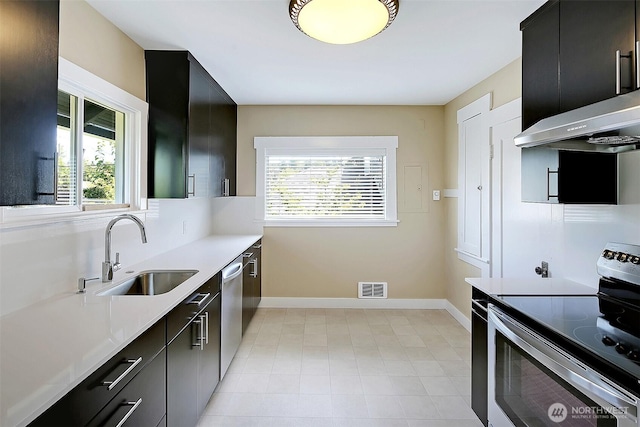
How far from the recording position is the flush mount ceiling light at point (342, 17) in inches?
76.4

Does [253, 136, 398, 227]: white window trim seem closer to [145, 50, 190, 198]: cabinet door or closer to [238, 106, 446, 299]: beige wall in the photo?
[238, 106, 446, 299]: beige wall

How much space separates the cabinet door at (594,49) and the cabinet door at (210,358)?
233cm

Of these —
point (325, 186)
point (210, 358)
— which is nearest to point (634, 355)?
point (210, 358)

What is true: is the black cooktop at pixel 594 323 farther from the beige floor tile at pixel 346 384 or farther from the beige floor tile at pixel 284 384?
the beige floor tile at pixel 284 384

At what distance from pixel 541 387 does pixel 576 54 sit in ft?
5.23

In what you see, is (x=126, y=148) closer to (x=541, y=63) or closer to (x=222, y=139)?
(x=222, y=139)

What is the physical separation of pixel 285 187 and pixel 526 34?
2909 millimetres

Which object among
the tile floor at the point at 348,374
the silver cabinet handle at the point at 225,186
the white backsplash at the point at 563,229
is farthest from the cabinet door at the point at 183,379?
the white backsplash at the point at 563,229

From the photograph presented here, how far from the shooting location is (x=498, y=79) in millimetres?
3164

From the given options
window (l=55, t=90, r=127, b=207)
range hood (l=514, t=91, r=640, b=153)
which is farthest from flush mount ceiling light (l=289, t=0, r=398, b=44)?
window (l=55, t=90, r=127, b=207)

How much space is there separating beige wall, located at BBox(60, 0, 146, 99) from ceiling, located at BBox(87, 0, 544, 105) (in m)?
0.07

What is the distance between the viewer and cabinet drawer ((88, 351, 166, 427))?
3.91ft

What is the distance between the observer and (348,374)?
9.29ft

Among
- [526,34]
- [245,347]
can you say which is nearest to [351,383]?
[245,347]
